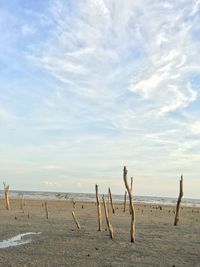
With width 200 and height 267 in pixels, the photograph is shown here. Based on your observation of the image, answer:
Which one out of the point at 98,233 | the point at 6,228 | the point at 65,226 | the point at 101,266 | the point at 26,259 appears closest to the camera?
the point at 101,266

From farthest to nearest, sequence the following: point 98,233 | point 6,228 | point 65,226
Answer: point 65,226 < point 6,228 < point 98,233

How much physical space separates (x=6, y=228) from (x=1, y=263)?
966 cm

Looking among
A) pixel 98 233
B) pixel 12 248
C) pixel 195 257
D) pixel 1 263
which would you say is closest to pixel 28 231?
pixel 98 233

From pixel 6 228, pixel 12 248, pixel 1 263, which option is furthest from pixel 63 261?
pixel 6 228

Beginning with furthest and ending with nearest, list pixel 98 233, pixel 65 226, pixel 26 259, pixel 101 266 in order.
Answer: pixel 65 226 → pixel 98 233 → pixel 26 259 → pixel 101 266

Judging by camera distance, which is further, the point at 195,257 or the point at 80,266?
the point at 195,257

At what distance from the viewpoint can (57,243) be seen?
17.8m

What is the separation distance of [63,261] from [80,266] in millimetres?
962

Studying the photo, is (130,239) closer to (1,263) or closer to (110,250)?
(110,250)

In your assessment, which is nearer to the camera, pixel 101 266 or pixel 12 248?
pixel 101 266

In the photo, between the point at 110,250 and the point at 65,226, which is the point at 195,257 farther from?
the point at 65,226

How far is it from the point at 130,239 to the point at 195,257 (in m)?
4.38

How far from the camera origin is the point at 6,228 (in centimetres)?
2291

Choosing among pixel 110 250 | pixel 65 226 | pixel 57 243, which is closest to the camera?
pixel 110 250
